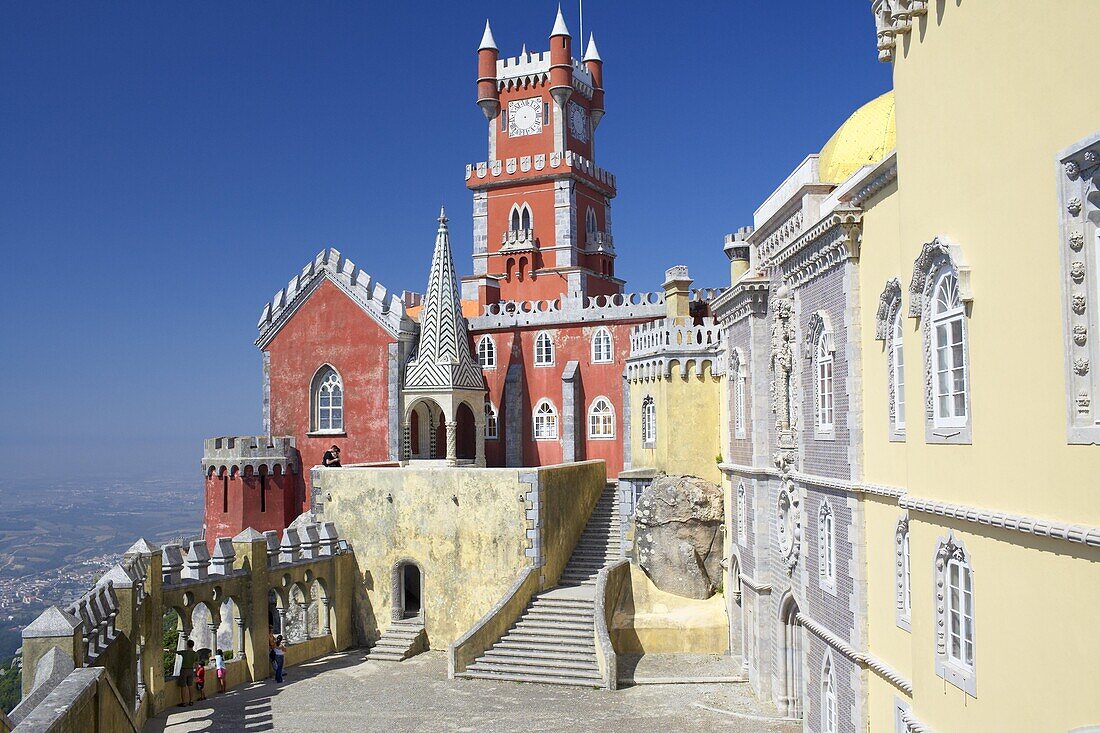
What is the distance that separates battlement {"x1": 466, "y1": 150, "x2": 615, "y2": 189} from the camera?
3956 centimetres

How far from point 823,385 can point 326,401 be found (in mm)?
22114

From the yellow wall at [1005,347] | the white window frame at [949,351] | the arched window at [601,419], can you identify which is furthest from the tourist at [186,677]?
the white window frame at [949,351]

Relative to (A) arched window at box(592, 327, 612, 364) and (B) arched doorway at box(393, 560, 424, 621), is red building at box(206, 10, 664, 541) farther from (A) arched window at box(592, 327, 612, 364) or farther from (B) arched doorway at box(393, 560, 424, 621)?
(B) arched doorway at box(393, 560, 424, 621)

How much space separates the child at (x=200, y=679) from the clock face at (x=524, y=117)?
25667mm

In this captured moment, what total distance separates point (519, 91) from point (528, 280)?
309 inches

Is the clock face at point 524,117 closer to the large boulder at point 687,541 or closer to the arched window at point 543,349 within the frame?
the arched window at point 543,349

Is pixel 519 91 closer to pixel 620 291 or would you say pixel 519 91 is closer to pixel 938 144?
pixel 620 291

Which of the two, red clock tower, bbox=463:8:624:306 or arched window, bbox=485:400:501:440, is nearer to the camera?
arched window, bbox=485:400:501:440

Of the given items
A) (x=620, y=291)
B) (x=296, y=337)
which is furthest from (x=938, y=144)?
(x=620, y=291)

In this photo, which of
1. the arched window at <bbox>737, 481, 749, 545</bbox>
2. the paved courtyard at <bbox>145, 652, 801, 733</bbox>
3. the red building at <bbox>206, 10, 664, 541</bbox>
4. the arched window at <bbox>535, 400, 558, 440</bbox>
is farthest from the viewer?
the arched window at <bbox>535, 400, 558, 440</bbox>

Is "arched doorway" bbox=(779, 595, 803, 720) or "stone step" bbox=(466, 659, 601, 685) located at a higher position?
"arched doorway" bbox=(779, 595, 803, 720)

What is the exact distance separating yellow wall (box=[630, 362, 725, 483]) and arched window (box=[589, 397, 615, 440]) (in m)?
5.57

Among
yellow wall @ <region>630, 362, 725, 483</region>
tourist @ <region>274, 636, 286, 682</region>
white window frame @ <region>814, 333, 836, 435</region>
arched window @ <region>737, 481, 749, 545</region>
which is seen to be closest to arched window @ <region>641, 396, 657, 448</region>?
yellow wall @ <region>630, 362, 725, 483</region>

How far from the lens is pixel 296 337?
3516 cm
